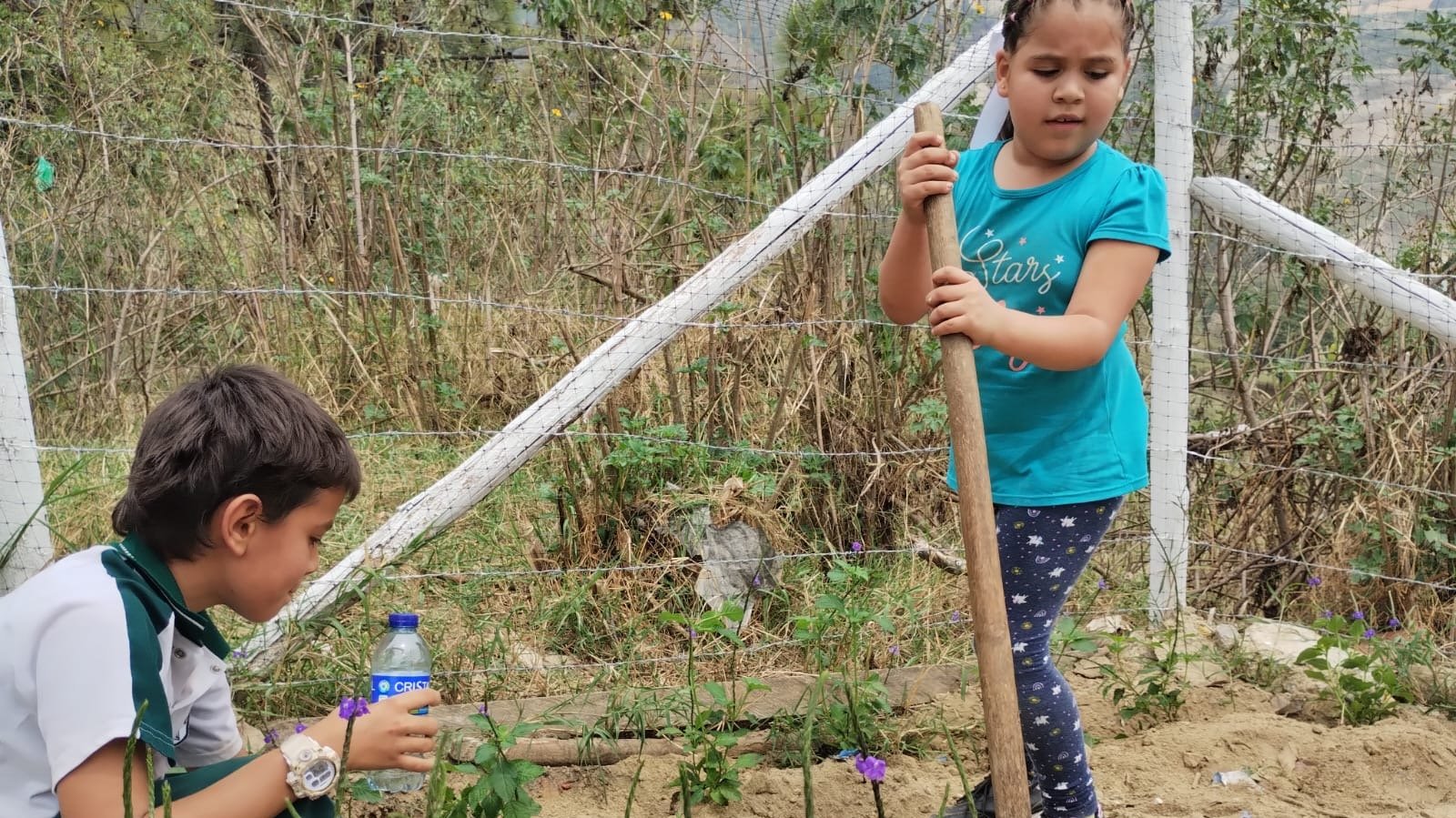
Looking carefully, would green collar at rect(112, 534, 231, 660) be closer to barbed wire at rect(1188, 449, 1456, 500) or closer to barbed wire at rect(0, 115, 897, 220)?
barbed wire at rect(0, 115, 897, 220)

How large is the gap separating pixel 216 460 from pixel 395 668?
1.25 m

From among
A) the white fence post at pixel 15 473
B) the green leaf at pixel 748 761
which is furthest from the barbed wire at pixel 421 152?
the green leaf at pixel 748 761

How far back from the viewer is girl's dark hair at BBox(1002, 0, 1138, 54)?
80.2 inches

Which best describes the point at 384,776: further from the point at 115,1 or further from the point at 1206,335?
the point at 115,1

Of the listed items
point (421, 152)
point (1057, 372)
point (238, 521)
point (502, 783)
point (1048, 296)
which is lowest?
point (502, 783)

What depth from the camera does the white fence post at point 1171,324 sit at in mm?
3484

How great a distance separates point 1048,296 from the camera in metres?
2.17

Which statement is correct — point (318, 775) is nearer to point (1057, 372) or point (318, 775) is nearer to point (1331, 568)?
point (1057, 372)

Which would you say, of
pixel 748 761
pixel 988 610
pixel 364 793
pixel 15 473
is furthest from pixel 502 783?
pixel 15 473

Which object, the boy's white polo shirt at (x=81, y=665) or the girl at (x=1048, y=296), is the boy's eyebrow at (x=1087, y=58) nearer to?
the girl at (x=1048, y=296)

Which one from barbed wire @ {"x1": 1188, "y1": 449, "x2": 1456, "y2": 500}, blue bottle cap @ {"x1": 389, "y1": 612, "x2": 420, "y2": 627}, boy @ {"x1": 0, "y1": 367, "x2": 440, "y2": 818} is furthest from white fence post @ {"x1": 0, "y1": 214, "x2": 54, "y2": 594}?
barbed wire @ {"x1": 1188, "y1": 449, "x2": 1456, "y2": 500}

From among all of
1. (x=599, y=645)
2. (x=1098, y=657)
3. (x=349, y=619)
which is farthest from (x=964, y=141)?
(x=349, y=619)

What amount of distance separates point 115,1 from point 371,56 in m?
1.93

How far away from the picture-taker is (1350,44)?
4.24m
